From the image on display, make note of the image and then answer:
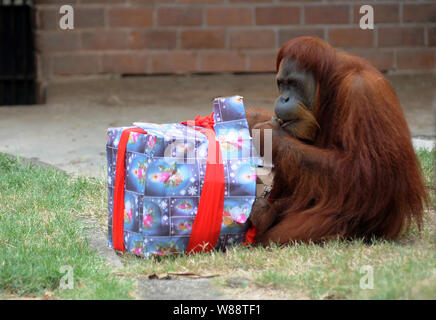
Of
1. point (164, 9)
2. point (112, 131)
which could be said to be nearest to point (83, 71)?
point (164, 9)

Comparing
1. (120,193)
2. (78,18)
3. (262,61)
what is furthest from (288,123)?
(78,18)

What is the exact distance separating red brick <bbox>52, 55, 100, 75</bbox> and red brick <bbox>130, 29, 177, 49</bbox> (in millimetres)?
399

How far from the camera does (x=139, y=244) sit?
3246 mm

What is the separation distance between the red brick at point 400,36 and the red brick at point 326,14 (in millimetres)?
398

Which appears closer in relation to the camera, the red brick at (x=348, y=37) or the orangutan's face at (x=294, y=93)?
the orangutan's face at (x=294, y=93)

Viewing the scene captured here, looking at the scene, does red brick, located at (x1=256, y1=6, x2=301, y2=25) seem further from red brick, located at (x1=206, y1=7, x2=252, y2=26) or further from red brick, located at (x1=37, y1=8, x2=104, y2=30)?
red brick, located at (x1=37, y1=8, x2=104, y2=30)

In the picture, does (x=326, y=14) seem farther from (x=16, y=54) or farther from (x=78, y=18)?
(x=16, y=54)

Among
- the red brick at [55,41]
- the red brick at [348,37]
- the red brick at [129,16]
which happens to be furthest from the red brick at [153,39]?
the red brick at [348,37]

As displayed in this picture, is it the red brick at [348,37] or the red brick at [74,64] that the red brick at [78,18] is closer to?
the red brick at [74,64]

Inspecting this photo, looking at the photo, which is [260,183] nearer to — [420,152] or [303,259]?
[303,259]

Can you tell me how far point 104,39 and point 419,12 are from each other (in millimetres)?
3134

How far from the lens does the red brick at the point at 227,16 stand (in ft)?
23.5

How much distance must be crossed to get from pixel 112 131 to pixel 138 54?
395 cm

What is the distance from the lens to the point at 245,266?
3.10 metres
